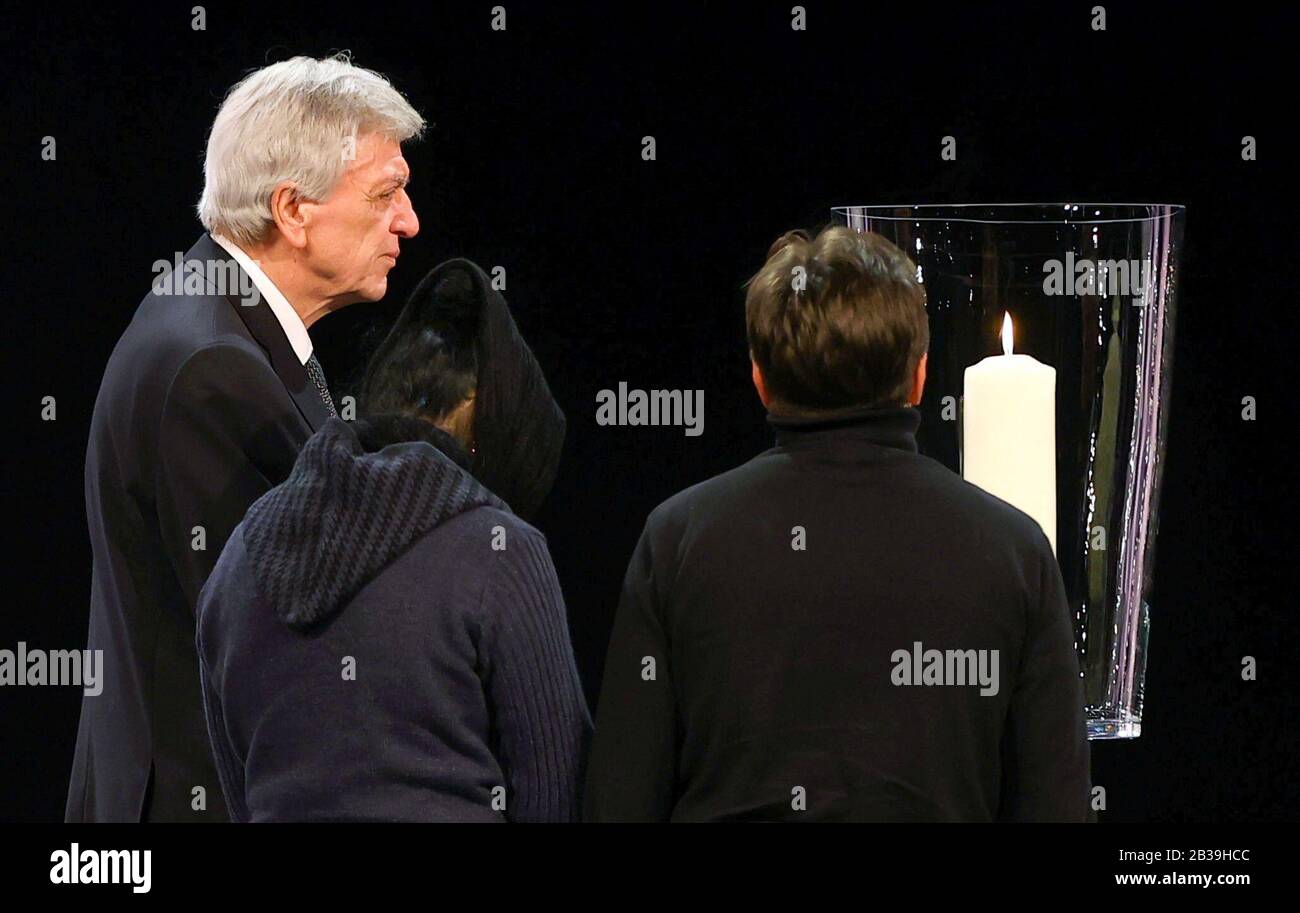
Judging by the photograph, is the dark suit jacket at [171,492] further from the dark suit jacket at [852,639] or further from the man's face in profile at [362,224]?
the dark suit jacket at [852,639]

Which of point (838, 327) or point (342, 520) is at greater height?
point (838, 327)

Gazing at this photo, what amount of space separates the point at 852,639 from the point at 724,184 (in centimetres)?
115

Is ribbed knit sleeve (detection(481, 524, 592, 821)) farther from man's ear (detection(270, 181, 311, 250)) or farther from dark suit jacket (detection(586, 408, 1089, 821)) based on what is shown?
man's ear (detection(270, 181, 311, 250))

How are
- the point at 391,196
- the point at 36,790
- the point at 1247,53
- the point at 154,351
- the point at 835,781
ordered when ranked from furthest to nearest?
1. the point at 36,790
2. the point at 1247,53
3. the point at 391,196
4. the point at 154,351
5. the point at 835,781

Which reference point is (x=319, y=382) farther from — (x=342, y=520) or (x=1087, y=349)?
(x=1087, y=349)

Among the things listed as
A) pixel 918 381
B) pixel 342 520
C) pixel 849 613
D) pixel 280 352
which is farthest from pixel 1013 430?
pixel 280 352

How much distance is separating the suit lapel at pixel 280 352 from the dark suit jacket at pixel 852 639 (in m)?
0.58

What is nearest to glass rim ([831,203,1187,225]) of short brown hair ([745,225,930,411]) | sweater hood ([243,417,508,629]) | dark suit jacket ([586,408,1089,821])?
short brown hair ([745,225,930,411])

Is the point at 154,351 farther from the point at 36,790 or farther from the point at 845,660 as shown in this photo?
the point at 36,790

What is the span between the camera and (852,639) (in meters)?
1.35

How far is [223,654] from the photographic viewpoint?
4.63ft

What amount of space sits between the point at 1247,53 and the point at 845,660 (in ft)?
4.38

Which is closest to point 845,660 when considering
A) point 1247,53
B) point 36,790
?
point 1247,53

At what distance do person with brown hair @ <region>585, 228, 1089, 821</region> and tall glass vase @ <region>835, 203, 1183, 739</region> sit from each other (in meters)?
0.10
